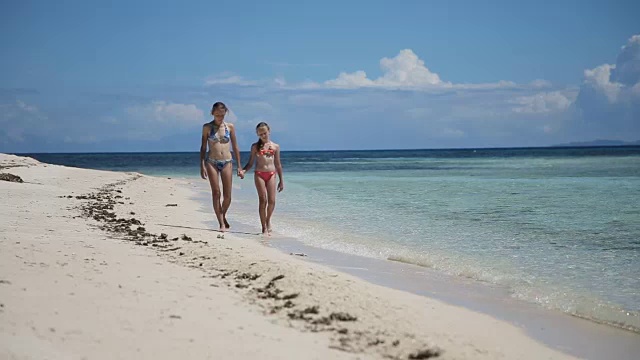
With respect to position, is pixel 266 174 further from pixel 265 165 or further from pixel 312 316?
pixel 312 316

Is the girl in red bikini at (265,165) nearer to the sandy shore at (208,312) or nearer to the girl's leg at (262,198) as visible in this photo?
the girl's leg at (262,198)

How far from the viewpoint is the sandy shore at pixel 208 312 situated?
3.76 m

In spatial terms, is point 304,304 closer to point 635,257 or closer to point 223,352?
point 223,352

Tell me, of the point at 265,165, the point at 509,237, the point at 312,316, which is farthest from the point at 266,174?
the point at 312,316

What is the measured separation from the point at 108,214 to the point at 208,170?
2.29 metres

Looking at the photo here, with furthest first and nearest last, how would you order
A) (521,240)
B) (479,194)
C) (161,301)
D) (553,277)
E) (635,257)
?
1. (479,194)
2. (521,240)
3. (635,257)
4. (553,277)
5. (161,301)

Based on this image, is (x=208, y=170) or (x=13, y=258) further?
(x=208, y=170)

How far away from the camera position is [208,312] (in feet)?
14.6

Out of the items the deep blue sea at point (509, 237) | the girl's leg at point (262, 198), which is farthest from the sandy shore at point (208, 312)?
the girl's leg at point (262, 198)

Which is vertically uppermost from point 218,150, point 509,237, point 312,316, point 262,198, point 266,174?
point 218,150

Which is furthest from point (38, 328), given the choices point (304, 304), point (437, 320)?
point (437, 320)

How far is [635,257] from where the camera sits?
26.8ft

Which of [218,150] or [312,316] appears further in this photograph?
[218,150]

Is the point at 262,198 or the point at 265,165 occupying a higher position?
the point at 265,165
